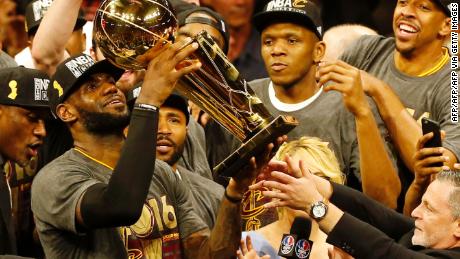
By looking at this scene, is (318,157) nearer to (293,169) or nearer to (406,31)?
(293,169)

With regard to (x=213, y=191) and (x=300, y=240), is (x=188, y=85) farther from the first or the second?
(x=213, y=191)

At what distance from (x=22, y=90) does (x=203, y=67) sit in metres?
1.58

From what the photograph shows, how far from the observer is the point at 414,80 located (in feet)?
18.0

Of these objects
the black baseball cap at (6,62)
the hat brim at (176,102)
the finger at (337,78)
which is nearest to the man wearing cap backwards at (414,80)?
the finger at (337,78)

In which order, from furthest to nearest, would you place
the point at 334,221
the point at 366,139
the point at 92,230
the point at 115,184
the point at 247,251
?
the point at 366,139 → the point at 92,230 → the point at 247,251 → the point at 334,221 → the point at 115,184

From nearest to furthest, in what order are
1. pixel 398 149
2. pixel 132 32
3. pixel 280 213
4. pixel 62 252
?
pixel 132 32 < pixel 62 252 < pixel 280 213 < pixel 398 149

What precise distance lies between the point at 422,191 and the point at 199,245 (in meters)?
1.06

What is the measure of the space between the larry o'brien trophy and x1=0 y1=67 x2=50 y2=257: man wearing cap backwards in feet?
4.29

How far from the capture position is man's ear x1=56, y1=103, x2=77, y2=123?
483cm

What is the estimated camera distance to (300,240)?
4.23 metres

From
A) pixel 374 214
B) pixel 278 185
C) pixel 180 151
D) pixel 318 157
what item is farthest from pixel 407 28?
pixel 278 185

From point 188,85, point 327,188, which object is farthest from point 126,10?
point 327,188

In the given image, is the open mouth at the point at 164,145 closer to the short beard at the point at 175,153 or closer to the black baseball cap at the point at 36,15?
the short beard at the point at 175,153

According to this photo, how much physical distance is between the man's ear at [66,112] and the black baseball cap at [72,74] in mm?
24
